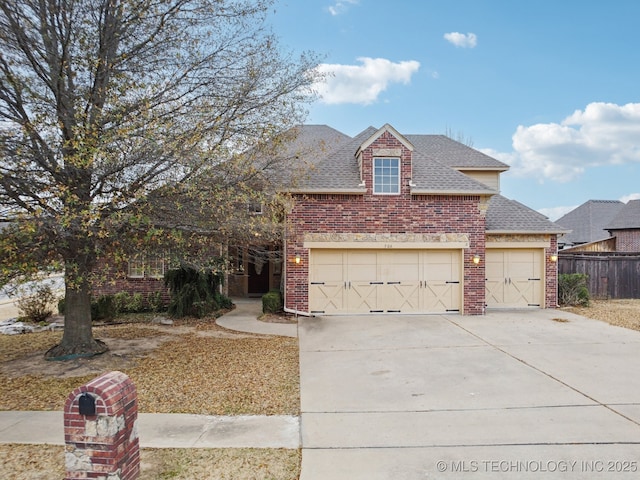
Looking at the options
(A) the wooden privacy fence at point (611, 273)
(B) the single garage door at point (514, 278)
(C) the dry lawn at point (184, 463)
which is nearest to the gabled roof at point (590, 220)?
(A) the wooden privacy fence at point (611, 273)

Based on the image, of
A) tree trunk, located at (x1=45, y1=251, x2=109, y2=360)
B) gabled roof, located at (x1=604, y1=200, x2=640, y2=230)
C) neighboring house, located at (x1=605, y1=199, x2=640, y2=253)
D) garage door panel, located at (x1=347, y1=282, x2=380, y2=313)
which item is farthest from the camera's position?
gabled roof, located at (x1=604, y1=200, x2=640, y2=230)

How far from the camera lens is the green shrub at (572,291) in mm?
15562

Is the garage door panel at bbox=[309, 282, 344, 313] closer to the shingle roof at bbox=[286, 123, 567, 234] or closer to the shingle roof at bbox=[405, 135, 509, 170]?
the shingle roof at bbox=[286, 123, 567, 234]

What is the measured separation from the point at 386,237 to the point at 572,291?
8.04 meters

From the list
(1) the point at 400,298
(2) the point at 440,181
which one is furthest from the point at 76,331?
(2) the point at 440,181

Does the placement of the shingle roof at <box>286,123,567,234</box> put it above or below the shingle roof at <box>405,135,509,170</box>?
below

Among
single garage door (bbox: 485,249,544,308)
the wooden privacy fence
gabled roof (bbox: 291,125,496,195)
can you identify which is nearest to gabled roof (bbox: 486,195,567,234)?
single garage door (bbox: 485,249,544,308)

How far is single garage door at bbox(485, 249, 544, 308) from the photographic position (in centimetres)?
1482

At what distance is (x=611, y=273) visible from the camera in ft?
59.7

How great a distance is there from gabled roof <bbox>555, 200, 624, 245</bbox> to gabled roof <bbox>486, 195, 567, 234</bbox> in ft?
64.2

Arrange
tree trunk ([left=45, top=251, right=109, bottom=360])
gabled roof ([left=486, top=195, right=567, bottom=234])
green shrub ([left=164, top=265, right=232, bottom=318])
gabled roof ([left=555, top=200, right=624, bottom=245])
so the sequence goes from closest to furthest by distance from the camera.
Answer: tree trunk ([left=45, top=251, right=109, bottom=360])
green shrub ([left=164, top=265, right=232, bottom=318])
gabled roof ([left=486, top=195, right=567, bottom=234])
gabled roof ([left=555, top=200, right=624, bottom=245])

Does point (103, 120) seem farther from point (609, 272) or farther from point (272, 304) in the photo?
→ point (609, 272)

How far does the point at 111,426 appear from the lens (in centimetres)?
370

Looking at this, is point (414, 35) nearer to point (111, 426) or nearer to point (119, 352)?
point (119, 352)
